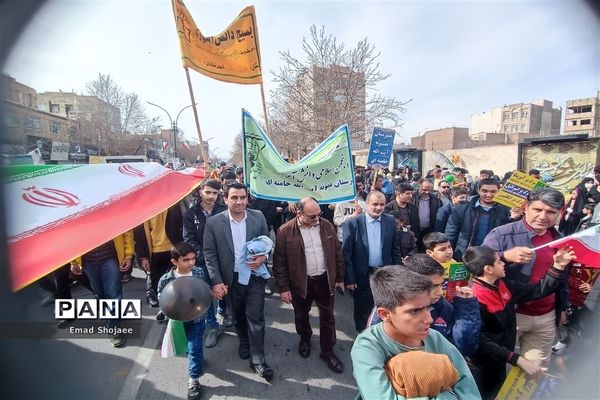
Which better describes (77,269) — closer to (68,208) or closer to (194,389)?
(68,208)

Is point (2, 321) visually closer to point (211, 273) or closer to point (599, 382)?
point (211, 273)

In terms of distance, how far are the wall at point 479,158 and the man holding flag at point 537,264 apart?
19.4m

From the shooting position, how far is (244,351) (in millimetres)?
3174

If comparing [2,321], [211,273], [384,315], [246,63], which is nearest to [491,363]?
[384,315]

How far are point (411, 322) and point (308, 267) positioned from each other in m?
1.75

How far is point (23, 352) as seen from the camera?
2516 mm

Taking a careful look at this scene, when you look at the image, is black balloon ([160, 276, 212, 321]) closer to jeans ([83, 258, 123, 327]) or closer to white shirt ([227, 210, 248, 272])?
white shirt ([227, 210, 248, 272])

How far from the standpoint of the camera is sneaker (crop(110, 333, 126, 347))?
3315mm

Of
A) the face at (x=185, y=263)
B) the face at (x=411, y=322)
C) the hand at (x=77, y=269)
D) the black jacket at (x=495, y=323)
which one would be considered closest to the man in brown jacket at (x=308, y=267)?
the face at (x=185, y=263)

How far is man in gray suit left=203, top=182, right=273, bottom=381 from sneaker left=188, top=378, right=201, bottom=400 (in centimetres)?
53

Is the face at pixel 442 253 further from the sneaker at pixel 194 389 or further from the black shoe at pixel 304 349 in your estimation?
the sneaker at pixel 194 389

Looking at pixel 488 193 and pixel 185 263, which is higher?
pixel 488 193

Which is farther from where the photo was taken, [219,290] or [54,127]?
[54,127]

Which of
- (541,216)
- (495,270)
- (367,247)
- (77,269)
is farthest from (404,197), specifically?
(77,269)
